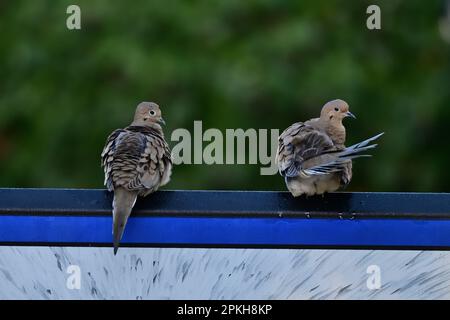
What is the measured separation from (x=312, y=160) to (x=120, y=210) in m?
0.81

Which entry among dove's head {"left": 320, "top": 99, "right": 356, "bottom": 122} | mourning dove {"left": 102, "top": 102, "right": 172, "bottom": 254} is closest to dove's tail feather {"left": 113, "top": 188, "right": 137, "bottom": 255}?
mourning dove {"left": 102, "top": 102, "right": 172, "bottom": 254}

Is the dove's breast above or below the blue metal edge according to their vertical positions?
above

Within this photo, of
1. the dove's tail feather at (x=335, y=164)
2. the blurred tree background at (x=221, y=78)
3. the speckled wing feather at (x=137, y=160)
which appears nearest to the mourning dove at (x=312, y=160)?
the dove's tail feather at (x=335, y=164)

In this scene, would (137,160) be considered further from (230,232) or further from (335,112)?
(335,112)

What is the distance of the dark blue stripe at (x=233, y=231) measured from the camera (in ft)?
11.8

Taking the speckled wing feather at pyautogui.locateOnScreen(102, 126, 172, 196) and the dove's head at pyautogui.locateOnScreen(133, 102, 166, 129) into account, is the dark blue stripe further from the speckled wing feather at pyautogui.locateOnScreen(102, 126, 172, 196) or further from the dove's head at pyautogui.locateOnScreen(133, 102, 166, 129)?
the dove's head at pyautogui.locateOnScreen(133, 102, 166, 129)

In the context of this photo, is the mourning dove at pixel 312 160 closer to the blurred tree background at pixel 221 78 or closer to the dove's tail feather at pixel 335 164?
the dove's tail feather at pixel 335 164

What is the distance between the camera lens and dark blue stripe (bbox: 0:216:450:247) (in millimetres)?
3586

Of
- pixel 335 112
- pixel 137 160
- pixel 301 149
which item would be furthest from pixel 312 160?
pixel 335 112

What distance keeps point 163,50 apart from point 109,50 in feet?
0.86

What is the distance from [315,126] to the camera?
4.50 metres

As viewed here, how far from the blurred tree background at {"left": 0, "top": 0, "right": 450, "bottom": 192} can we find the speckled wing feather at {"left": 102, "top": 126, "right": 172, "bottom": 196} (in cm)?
195

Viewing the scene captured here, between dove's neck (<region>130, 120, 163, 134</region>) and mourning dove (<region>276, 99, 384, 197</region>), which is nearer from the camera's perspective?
mourning dove (<region>276, 99, 384, 197</region>)

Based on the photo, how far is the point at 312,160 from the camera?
422 centimetres
